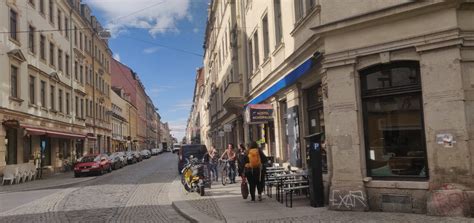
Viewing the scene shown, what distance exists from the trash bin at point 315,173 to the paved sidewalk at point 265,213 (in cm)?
29

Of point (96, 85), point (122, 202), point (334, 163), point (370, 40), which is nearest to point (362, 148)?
point (334, 163)

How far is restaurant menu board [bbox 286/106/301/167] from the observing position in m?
14.5

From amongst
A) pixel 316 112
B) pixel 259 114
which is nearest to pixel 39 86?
pixel 259 114

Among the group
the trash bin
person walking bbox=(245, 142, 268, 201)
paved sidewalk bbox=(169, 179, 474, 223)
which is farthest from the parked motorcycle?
the trash bin

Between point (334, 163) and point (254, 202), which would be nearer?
point (334, 163)

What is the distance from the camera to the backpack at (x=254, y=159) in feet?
40.2

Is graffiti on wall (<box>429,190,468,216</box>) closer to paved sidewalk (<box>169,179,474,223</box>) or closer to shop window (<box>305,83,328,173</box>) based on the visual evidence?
paved sidewalk (<box>169,179,474,223</box>)

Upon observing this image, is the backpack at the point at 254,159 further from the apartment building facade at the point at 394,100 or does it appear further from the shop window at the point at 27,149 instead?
the shop window at the point at 27,149

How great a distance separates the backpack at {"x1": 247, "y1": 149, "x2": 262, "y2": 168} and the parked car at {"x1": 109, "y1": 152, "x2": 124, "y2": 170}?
80.4ft

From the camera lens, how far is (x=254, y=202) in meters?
12.0

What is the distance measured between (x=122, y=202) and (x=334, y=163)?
670 cm

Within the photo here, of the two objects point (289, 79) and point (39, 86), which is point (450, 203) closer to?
point (289, 79)

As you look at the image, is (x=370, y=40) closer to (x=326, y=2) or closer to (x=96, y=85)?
(x=326, y=2)

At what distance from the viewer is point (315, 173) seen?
1066 centimetres
